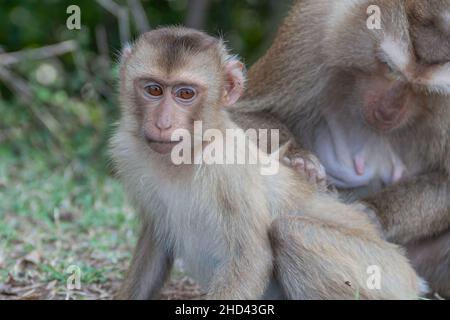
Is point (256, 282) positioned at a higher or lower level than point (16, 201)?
lower

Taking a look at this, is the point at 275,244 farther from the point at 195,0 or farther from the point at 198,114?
A: the point at 195,0

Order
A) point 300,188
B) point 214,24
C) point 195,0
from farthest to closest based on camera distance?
point 214,24
point 195,0
point 300,188

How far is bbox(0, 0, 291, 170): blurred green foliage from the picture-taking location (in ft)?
28.7

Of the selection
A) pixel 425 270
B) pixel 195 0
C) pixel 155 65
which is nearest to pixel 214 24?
pixel 195 0

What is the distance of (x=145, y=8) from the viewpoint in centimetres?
1089

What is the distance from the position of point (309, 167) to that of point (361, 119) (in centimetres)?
56

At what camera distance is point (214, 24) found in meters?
11.4

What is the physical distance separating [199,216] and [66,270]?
1.41 metres

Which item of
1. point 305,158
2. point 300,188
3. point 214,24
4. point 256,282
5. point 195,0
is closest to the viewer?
point 256,282

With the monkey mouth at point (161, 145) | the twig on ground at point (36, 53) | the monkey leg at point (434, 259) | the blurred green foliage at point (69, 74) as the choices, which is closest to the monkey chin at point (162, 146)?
the monkey mouth at point (161, 145)

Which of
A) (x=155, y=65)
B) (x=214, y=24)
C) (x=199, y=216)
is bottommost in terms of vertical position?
(x=199, y=216)

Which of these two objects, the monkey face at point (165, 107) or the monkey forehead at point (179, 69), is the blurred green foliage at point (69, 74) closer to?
the monkey forehead at point (179, 69)

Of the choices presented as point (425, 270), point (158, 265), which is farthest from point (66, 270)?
point (425, 270)

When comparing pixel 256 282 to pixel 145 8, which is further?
pixel 145 8
